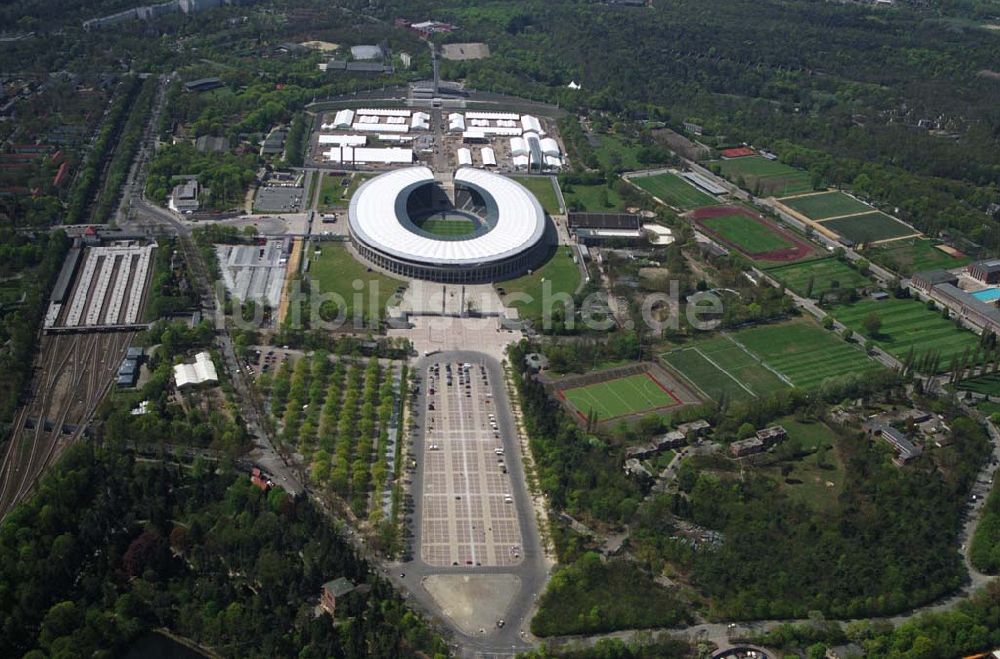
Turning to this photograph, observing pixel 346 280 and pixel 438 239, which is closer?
pixel 346 280

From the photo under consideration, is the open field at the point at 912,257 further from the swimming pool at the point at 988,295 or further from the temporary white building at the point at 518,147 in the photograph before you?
the temporary white building at the point at 518,147

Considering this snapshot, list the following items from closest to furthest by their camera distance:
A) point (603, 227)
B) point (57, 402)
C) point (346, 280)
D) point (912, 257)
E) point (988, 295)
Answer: point (57, 402) < point (346, 280) < point (988, 295) < point (912, 257) < point (603, 227)

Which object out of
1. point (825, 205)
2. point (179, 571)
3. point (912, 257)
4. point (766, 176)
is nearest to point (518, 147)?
point (766, 176)

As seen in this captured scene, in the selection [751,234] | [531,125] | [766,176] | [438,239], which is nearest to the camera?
[438,239]

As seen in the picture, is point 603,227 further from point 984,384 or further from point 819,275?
point 984,384

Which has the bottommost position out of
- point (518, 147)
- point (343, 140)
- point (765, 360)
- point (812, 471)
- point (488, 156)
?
point (812, 471)

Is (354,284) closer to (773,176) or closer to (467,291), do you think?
(467,291)
